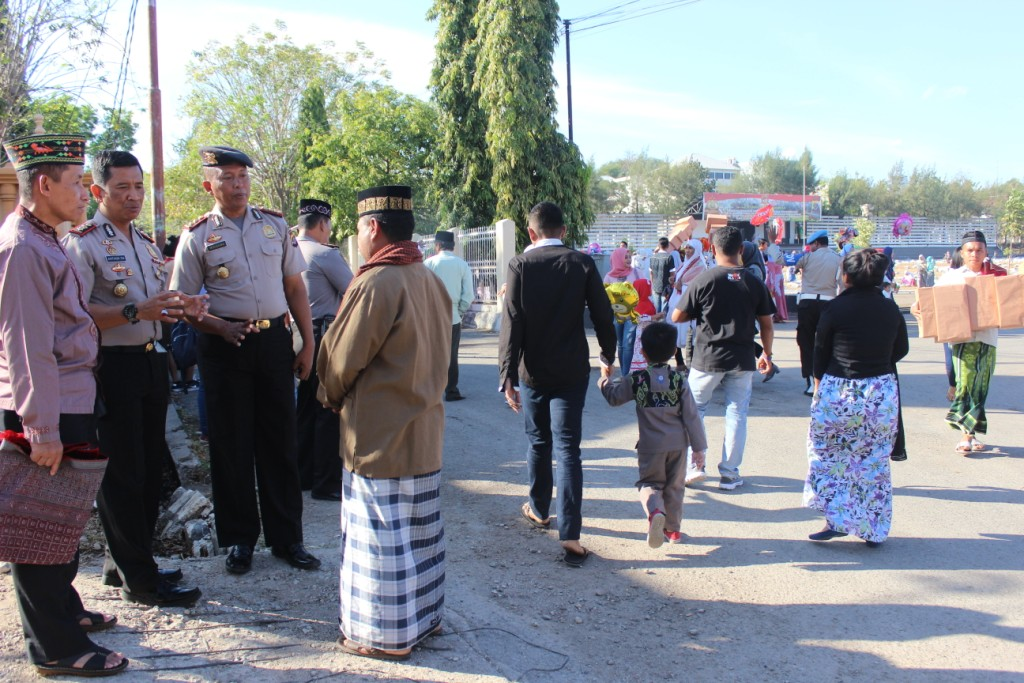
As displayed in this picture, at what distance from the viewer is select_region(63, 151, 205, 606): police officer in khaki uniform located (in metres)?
3.57

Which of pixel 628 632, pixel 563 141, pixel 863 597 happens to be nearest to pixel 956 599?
pixel 863 597

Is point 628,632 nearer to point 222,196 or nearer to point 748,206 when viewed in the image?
point 222,196

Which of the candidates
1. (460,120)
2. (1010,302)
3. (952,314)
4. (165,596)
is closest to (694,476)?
(952,314)

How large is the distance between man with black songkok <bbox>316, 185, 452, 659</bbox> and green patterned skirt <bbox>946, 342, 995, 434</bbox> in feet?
18.2

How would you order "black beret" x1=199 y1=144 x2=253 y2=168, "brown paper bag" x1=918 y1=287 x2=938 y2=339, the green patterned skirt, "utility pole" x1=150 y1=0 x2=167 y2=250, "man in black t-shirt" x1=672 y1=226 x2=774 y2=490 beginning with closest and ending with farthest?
"black beret" x1=199 y1=144 x2=253 y2=168 < "man in black t-shirt" x1=672 y1=226 x2=774 y2=490 < "brown paper bag" x1=918 y1=287 x2=938 y2=339 < the green patterned skirt < "utility pole" x1=150 y1=0 x2=167 y2=250

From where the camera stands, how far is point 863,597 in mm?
4250

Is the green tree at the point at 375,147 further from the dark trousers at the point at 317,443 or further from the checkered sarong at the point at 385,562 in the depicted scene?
the checkered sarong at the point at 385,562

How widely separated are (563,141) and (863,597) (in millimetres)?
19469

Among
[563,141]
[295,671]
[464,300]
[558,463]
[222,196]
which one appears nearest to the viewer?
[295,671]

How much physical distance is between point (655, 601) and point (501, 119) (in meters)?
18.5

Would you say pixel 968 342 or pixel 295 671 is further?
pixel 968 342

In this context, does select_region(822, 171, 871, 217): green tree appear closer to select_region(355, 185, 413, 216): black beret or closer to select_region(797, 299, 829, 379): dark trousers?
select_region(797, 299, 829, 379): dark trousers

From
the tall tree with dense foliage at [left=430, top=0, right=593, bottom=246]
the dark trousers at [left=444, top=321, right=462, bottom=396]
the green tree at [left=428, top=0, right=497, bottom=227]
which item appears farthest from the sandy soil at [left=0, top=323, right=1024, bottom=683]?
the green tree at [left=428, top=0, right=497, bottom=227]

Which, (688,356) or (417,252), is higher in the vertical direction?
(417,252)
